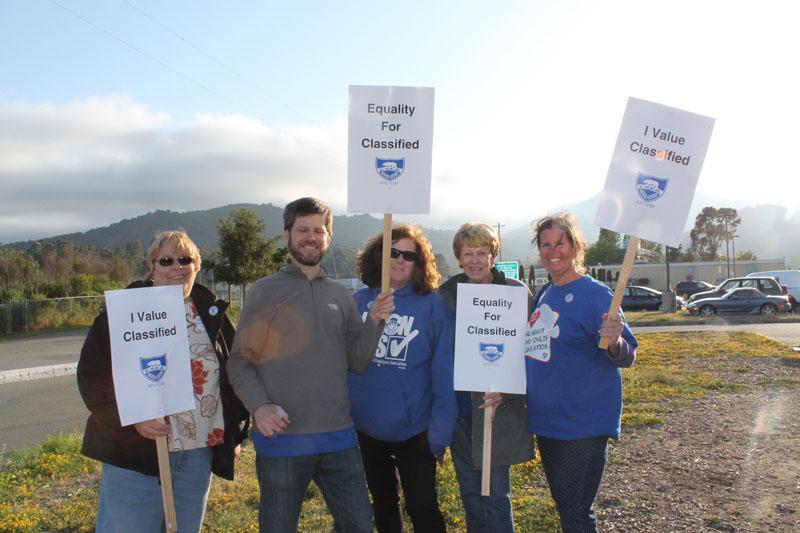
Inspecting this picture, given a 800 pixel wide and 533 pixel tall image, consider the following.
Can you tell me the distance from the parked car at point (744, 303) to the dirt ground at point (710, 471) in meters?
20.0

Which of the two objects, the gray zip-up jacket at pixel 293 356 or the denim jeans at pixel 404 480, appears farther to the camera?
the denim jeans at pixel 404 480

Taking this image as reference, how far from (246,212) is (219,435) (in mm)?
32185

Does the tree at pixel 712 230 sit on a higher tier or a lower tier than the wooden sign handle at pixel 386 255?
higher

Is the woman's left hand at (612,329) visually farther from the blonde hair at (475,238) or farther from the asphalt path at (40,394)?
the asphalt path at (40,394)

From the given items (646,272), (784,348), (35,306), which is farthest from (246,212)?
(646,272)

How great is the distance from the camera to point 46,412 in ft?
32.7

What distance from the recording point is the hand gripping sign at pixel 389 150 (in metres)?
3.37

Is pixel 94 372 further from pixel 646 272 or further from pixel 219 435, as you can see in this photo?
pixel 646 272

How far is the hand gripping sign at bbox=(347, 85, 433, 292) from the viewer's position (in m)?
3.37

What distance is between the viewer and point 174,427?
317cm

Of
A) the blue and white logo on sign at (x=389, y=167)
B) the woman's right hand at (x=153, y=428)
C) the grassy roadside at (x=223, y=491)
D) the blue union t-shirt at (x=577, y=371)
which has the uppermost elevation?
the blue and white logo on sign at (x=389, y=167)

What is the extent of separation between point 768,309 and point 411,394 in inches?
1125

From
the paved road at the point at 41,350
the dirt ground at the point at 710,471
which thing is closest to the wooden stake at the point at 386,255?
the dirt ground at the point at 710,471

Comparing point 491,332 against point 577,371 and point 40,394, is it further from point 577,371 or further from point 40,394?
point 40,394
